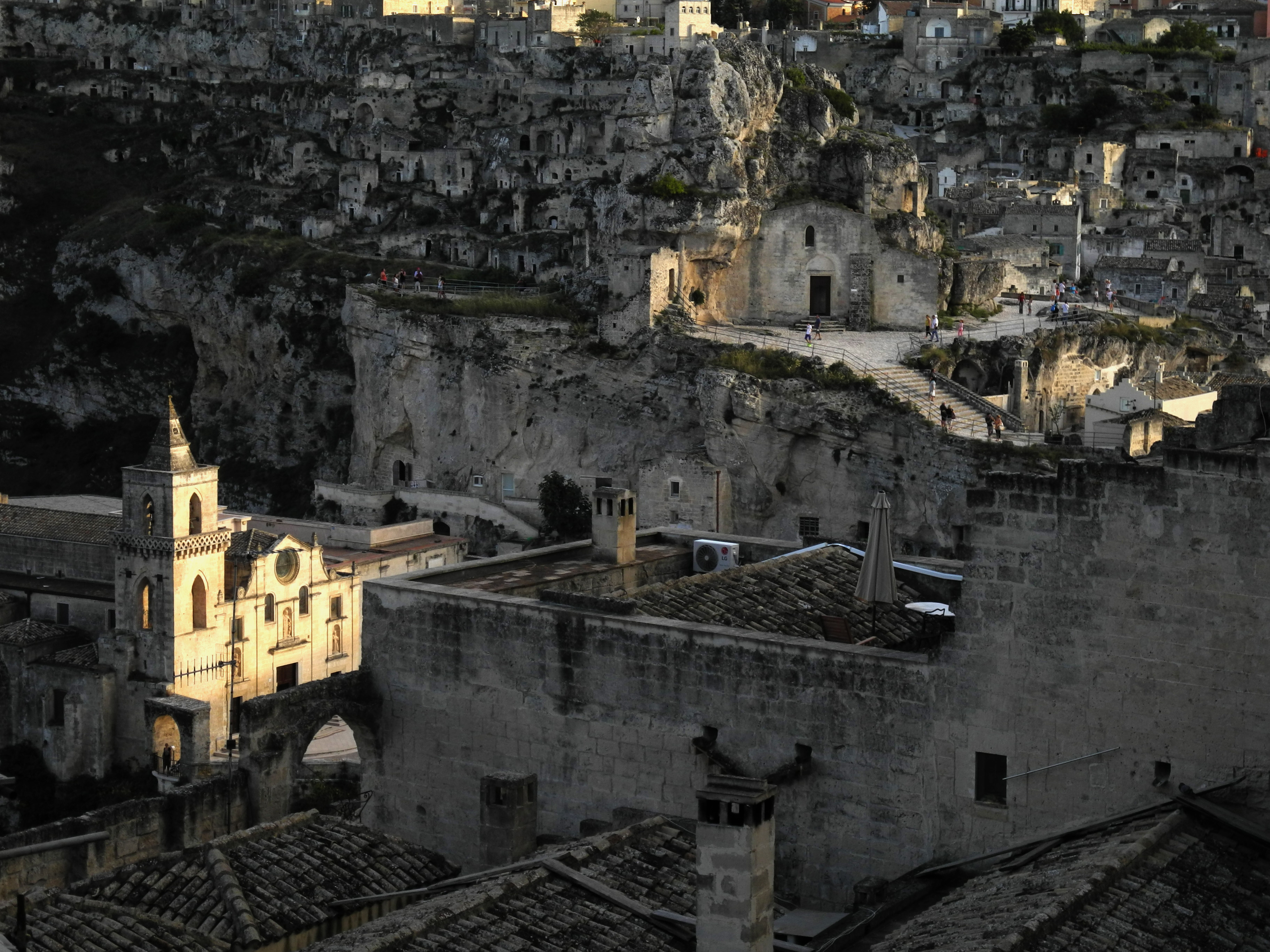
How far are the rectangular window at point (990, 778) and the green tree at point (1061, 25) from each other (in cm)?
8691

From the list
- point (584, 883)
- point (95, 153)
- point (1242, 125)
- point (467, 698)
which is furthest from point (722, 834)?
point (95, 153)

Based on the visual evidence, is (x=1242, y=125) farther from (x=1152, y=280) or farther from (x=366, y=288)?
(x=366, y=288)

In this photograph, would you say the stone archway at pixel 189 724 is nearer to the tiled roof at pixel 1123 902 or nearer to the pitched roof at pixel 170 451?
the pitched roof at pixel 170 451

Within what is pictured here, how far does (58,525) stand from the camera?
196ft

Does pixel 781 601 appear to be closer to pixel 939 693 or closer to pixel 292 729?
pixel 939 693

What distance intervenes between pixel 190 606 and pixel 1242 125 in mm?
58406

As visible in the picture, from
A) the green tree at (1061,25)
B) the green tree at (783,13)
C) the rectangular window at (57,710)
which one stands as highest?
the green tree at (783,13)

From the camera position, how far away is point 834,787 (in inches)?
809

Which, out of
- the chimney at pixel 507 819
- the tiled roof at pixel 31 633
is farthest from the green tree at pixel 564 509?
the chimney at pixel 507 819

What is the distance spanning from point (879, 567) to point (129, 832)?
332 inches

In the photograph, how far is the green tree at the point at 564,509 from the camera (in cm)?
6359

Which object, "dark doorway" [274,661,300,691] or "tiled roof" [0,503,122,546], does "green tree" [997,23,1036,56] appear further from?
"dark doorway" [274,661,300,691]

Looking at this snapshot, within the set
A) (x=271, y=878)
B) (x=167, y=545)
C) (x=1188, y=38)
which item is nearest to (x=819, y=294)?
(x=167, y=545)

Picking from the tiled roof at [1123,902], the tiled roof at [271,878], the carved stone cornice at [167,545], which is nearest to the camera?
the tiled roof at [1123,902]
